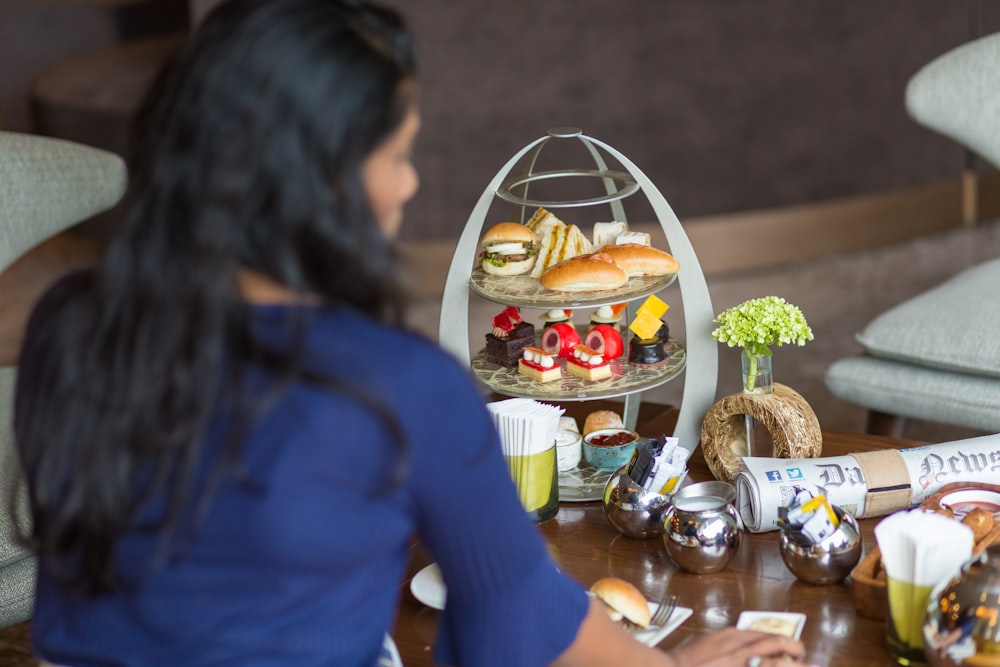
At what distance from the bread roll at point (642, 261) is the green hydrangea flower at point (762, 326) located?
5.0 inches

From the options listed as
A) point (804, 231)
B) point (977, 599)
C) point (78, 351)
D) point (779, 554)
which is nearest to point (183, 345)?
point (78, 351)

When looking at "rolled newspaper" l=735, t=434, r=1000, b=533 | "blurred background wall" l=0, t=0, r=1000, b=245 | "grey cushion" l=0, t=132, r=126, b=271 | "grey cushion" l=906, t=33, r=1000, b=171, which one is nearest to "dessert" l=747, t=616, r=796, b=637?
"rolled newspaper" l=735, t=434, r=1000, b=533

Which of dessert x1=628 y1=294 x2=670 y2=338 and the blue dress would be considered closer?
the blue dress

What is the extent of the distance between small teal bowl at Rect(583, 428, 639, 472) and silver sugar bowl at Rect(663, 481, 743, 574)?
0.25 m

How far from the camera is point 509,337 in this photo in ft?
5.86

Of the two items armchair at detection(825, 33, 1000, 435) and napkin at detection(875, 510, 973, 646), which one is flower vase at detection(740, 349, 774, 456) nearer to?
napkin at detection(875, 510, 973, 646)

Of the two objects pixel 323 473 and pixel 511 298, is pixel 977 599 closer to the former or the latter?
pixel 323 473

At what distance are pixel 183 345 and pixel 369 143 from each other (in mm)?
196

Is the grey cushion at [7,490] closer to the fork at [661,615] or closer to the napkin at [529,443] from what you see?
the napkin at [529,443]

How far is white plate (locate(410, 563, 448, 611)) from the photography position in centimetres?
135

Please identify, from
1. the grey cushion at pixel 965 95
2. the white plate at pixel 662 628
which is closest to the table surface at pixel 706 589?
the white plate at pixel 662 628

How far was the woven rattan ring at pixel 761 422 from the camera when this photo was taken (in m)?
1.60

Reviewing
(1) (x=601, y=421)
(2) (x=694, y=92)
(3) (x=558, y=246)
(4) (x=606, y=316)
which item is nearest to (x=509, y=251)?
(3) (x=558, y=246)

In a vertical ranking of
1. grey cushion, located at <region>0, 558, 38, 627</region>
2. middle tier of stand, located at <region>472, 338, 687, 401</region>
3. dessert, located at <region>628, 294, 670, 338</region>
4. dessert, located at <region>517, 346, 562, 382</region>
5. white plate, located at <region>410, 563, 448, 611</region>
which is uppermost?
dessert, located at <region>628, 294, 670, 338</region>
